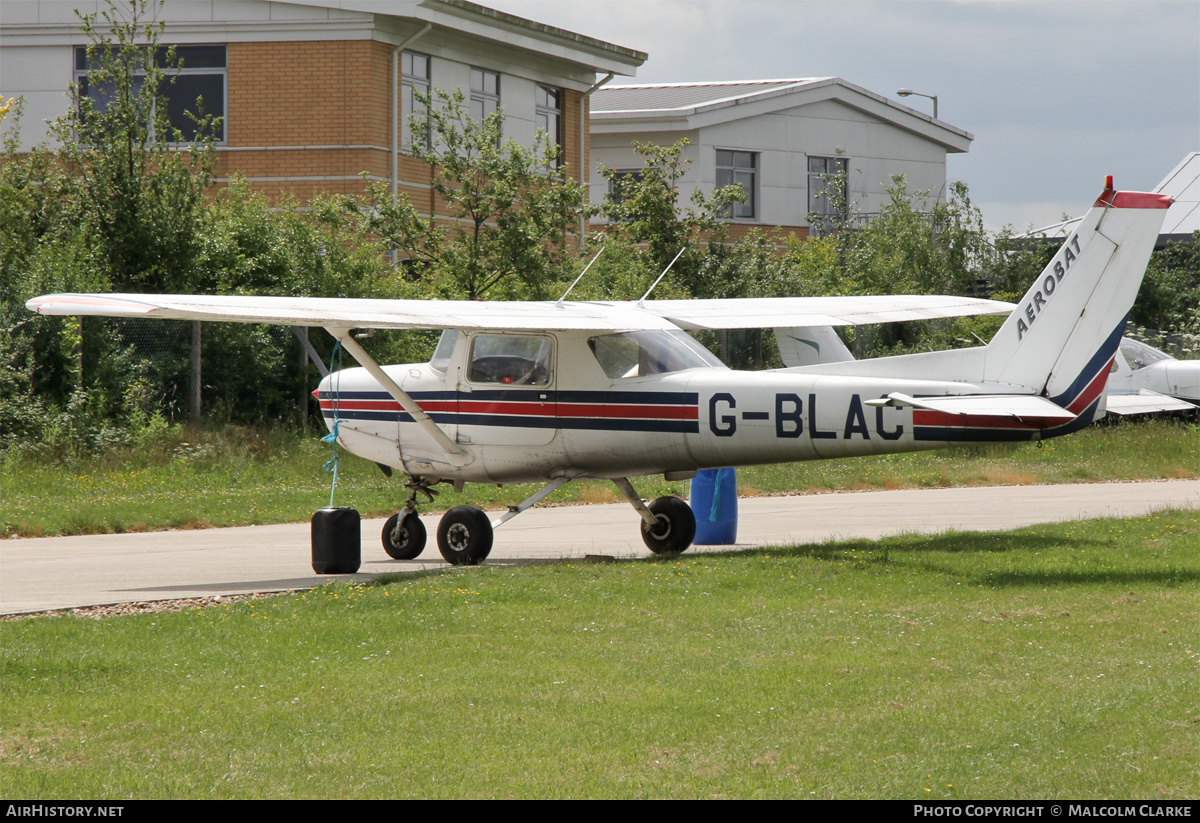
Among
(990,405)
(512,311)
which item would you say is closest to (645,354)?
(512,311)

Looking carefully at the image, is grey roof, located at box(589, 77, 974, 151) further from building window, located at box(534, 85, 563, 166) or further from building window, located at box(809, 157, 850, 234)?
building window, located at box(534, 85, 563, 166)

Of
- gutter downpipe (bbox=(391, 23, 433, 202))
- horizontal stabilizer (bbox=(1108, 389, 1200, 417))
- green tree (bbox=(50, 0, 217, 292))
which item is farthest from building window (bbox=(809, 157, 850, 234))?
horizontal stabilizer (bbox=(1108, 389, 1200, 417))

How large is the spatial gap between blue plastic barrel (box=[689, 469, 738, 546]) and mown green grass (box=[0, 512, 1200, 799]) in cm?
279

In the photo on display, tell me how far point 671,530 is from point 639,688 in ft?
20.0

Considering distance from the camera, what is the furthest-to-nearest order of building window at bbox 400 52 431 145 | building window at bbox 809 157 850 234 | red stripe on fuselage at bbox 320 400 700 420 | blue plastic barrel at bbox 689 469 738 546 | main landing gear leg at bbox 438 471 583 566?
building window at bbox 809 157 850 234, building window at bbox 400 52 431 145, blue plastic barrel at bbox 689 469 738 546, main landing gear leg at bbox 438 471 583 566, red stripe on fuselage at bbox 320 400 700 420

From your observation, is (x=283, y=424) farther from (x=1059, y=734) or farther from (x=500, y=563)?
(x=1059, y=734)

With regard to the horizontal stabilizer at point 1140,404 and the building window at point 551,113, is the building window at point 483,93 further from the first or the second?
the horizontal stabilizer at point 1140,404

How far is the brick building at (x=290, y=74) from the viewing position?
2827 cm

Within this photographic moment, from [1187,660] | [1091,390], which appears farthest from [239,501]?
[1187,660]

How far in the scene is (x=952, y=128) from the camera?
171ft

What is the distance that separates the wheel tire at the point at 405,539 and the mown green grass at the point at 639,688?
7.41ft

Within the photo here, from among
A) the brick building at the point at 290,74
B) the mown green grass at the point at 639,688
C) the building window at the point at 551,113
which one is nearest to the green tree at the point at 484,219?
the brick building at the point at 290,74

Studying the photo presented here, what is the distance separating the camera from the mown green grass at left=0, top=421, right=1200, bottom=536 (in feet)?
53.9

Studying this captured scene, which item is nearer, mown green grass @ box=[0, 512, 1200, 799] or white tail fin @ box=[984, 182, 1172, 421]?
mown green grass @ box=[0, 512, 1200, 799]
